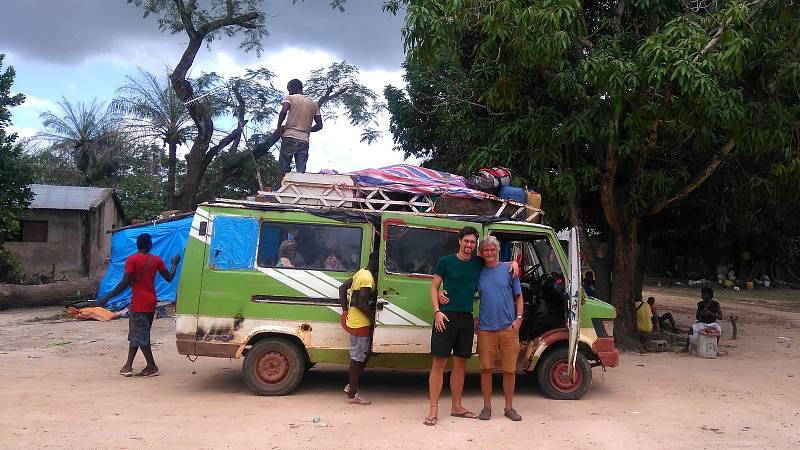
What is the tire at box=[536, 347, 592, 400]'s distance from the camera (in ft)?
24.4

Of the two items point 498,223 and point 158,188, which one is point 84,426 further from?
point 158,188

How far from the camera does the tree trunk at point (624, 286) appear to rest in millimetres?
11609

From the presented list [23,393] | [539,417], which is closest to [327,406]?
[539,417]

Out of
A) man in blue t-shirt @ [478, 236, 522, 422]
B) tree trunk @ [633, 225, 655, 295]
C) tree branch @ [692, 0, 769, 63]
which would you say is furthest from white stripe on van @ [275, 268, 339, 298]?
tree trunk @ [633, 225, 655, 295]

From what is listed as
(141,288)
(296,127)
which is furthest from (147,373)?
(296,127)

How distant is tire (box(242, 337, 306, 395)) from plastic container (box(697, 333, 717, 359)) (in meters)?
6.95

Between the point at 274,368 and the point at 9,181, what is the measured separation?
1293cm

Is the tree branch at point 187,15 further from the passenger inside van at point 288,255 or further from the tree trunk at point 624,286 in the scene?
the passenger inside van at point 288,255

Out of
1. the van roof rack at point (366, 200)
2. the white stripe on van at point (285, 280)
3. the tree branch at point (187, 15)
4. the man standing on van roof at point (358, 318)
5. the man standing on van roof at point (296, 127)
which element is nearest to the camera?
the man standing on van roof at point (358, 318)

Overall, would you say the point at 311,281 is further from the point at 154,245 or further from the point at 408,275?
the point at 154,245

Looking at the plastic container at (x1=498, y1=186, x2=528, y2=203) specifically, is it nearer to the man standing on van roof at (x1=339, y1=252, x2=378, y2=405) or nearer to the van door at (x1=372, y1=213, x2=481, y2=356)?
the van door at (x1=372, y1=213, x2=481, y2=356)

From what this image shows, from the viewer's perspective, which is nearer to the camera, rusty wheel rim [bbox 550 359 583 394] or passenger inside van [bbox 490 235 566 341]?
rusty wheel rim [bbox 550 359 583 394]

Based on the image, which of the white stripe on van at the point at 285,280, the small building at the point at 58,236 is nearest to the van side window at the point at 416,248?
the white stripe on van at the point at 285,280

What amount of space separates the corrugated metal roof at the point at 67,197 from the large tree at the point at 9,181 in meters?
3.61
